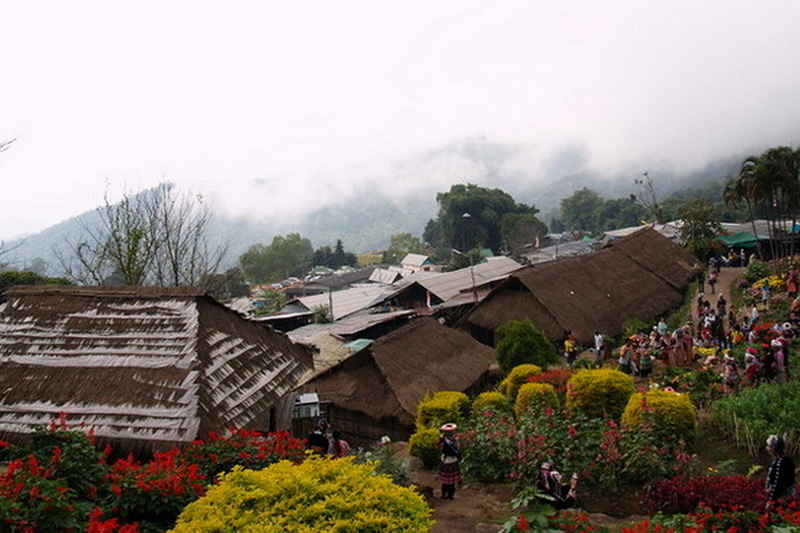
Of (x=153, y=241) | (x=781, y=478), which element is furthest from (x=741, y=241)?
(x=781, y=478)

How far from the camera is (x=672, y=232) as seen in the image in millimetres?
58938

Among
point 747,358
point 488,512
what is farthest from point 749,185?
point 488,512

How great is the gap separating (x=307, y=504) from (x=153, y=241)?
18489 millimetres

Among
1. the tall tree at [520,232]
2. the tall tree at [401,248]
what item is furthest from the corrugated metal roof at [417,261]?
the tall tree at [520,232]

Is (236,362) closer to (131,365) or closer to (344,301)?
(131,365)

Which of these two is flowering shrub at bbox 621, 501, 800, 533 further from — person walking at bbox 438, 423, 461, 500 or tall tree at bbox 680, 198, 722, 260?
tall tree at bbox 680, 198, 722, 260

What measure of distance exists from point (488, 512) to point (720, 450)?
16.2 ft

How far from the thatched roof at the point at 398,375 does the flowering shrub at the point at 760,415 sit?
25.7ft

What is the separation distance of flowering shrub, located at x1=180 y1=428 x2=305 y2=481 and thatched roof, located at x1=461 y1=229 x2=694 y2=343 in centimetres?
1777

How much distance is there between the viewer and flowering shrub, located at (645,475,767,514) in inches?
269

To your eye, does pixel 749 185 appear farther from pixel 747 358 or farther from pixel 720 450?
pixel 720 450

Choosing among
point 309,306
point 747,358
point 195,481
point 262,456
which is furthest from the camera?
point 309,306

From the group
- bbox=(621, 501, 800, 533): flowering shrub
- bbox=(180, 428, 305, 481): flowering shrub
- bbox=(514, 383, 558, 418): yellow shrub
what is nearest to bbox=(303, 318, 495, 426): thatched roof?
bbox=(514, 383, 558, 418): yellow shrub

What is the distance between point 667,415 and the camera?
380 inches
